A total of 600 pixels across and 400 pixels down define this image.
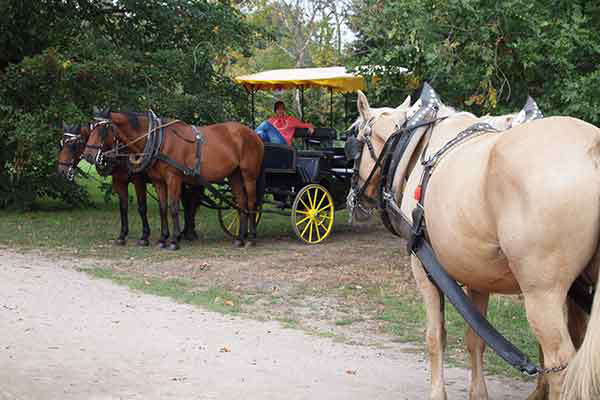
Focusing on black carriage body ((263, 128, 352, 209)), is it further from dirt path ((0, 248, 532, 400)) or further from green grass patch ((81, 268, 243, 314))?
dirt path ((0, 248, 532, 400))

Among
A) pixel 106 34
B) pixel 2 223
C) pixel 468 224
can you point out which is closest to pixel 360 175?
pixel 468 224

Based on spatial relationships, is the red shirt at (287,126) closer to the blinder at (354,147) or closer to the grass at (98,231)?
the grass at (98,231)

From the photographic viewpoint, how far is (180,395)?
18.3ft

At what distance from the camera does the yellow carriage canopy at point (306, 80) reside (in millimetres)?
16031

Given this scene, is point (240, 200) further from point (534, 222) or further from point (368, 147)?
point (534, 222)

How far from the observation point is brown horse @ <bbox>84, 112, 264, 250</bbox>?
1318 cm

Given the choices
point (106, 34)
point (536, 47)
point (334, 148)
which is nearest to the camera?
point (536, 47)

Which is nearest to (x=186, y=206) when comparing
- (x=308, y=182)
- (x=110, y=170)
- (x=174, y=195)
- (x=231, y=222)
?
(x=231, y=222)

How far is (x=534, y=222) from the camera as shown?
3758 mm

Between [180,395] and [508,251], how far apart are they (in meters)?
2.64

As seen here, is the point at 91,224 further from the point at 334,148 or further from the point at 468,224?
the point at 468,224

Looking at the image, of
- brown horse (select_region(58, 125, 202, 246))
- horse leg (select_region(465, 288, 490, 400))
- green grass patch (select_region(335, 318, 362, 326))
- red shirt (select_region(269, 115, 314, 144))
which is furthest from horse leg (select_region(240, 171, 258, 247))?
horse leg (select_region(465, 288, 490, 400))

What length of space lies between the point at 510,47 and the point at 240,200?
625 centimetres

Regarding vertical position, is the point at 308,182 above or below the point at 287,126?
below
